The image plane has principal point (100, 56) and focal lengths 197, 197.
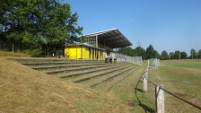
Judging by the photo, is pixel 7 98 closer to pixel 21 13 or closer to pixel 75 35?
pixel 21 13

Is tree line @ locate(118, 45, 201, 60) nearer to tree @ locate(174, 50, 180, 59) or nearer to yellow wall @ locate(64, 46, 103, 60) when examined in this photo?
tree @ locate(174, 50, 180, 59)

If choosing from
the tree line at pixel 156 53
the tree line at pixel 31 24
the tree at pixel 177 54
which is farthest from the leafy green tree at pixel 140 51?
the tree line at pixel 31 24

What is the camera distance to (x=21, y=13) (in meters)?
23.8

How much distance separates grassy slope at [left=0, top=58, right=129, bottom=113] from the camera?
4.56 meters

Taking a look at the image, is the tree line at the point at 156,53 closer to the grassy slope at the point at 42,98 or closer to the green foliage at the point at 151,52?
the green foliage at the point at 151,52

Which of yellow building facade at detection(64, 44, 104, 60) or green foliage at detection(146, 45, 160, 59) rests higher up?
green foliage at detection(146, 45, 160, 59)

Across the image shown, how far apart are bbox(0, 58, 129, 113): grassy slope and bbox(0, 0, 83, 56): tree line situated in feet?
53.5

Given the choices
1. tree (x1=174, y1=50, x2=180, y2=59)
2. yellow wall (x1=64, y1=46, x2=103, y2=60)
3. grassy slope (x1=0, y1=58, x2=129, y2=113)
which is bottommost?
grassy slope (x1=0, y1=58, x2=129, y2=113)

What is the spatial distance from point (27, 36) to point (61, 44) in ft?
27.9

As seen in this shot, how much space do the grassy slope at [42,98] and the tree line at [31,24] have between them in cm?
1630

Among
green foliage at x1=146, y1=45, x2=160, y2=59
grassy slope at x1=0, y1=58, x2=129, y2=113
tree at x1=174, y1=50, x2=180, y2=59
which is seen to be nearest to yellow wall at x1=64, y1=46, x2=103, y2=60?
grassy slope at x1=0, y1=58, x2=129, y2=113

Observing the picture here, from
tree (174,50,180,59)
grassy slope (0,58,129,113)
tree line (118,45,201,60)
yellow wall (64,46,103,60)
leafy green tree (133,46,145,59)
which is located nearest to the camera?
grassy slope (0,58,129,113)

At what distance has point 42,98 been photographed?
207 inches

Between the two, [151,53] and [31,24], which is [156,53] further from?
[31,24]
